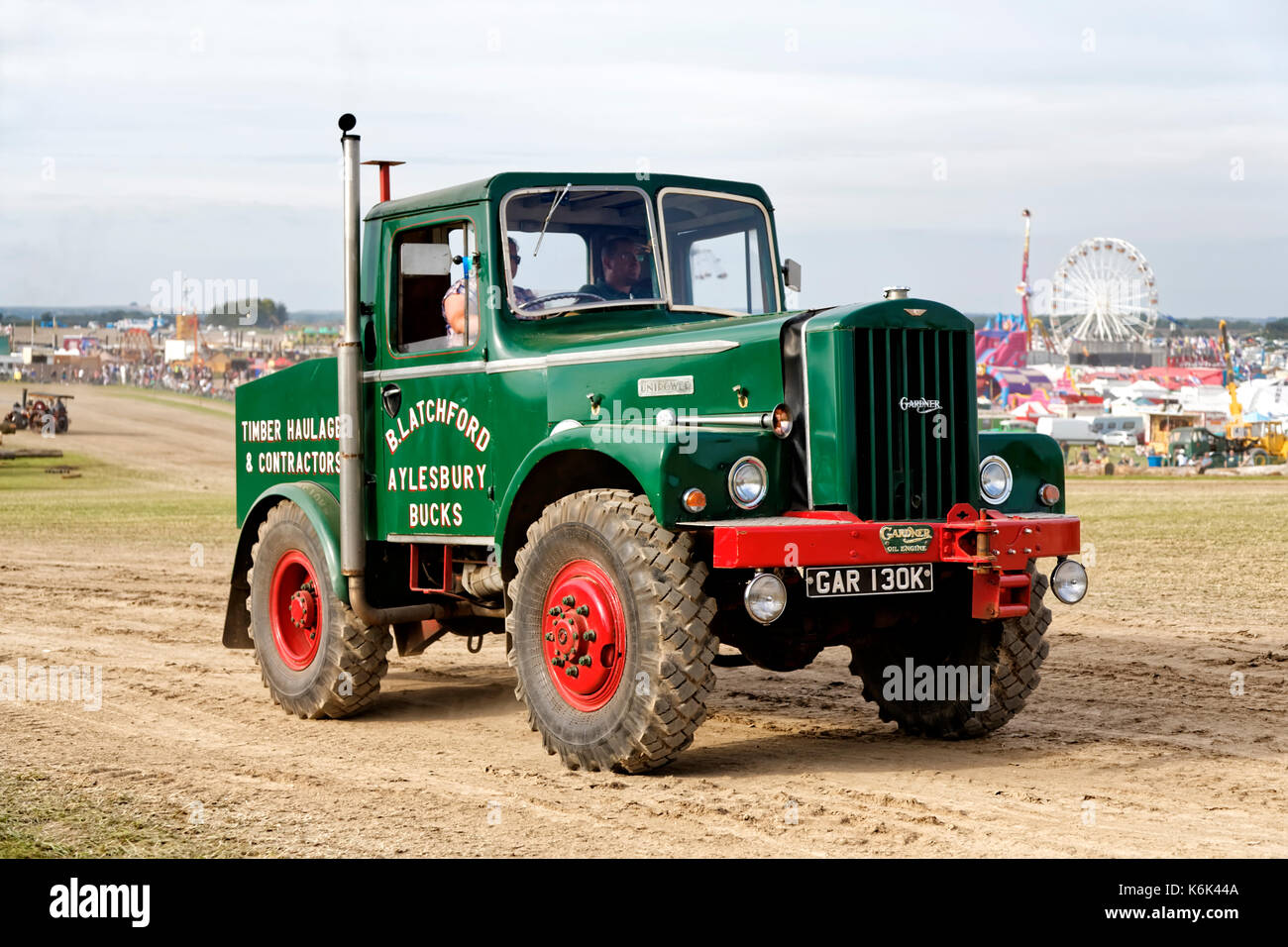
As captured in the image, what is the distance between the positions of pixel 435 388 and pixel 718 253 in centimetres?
182

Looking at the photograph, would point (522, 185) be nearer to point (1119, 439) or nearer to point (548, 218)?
point (548, 218)

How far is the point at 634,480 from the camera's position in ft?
25.2

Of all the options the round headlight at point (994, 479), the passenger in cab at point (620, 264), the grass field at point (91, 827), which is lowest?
the grass field at point (91, 827)

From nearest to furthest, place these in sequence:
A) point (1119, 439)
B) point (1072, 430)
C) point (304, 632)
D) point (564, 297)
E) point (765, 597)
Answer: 1. point (765, 597)
2. point (564, 297)
3. point (304, 632)
4. point (1119, 439)
5. point (1072, 430)

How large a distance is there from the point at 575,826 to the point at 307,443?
4.23 metres

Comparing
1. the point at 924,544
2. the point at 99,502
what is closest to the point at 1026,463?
the point at 924,544

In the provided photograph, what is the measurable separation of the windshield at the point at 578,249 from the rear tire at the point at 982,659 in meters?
2.40

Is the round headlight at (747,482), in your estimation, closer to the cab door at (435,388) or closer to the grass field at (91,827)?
the cab door at (435,388)

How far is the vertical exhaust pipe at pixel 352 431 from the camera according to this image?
896 centimetres

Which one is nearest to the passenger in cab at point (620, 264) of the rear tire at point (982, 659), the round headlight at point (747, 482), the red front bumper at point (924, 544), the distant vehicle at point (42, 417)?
the round headlight at point (747, 482)

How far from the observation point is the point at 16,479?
1576 inches

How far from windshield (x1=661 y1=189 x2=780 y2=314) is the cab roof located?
0.21ft

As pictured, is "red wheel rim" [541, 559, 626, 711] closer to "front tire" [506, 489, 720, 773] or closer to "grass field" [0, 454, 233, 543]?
"front tire" [506, 489, 720, 773]
